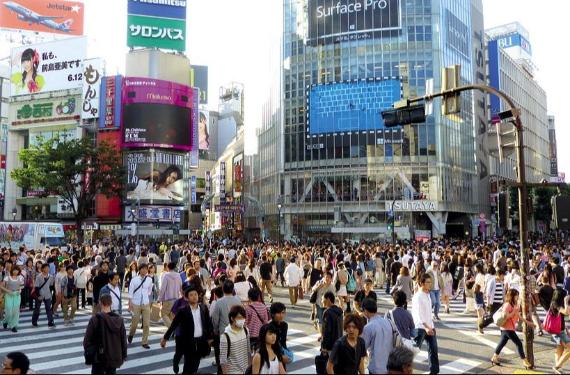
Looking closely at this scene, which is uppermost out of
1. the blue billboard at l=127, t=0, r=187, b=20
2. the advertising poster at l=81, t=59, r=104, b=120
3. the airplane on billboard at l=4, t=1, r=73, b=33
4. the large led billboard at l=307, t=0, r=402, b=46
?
the airplane on billboard at l=4, t=1, r=73, b=33

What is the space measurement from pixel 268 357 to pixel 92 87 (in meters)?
73.9

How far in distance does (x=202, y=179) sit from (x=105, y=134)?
57043 millimetres

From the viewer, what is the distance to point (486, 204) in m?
69.3

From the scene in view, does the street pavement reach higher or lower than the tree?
lower

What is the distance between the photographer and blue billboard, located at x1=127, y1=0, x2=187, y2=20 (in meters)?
74.8

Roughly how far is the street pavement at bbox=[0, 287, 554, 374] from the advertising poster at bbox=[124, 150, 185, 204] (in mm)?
54077

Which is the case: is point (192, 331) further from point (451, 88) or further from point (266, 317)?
point (451, 88)

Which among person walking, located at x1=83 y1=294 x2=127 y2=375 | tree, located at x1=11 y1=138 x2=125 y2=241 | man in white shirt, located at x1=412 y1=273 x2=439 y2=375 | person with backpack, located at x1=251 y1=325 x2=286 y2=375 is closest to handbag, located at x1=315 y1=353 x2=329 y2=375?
person with backpack, located at x1=251 y1=325 x2=286 y2=375

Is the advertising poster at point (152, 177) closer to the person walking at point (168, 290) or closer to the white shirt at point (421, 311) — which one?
the person walking at point (168, 290)

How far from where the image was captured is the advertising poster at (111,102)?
231ft

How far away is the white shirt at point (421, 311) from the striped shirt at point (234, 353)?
11.2 ft

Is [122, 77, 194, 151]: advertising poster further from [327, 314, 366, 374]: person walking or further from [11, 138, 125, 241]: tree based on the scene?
[327, 314, 366, 374]: person walking

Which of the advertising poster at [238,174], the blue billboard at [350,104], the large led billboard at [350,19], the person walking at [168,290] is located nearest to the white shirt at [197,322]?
the person walking at [168,290]

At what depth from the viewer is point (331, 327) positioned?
759 cm
